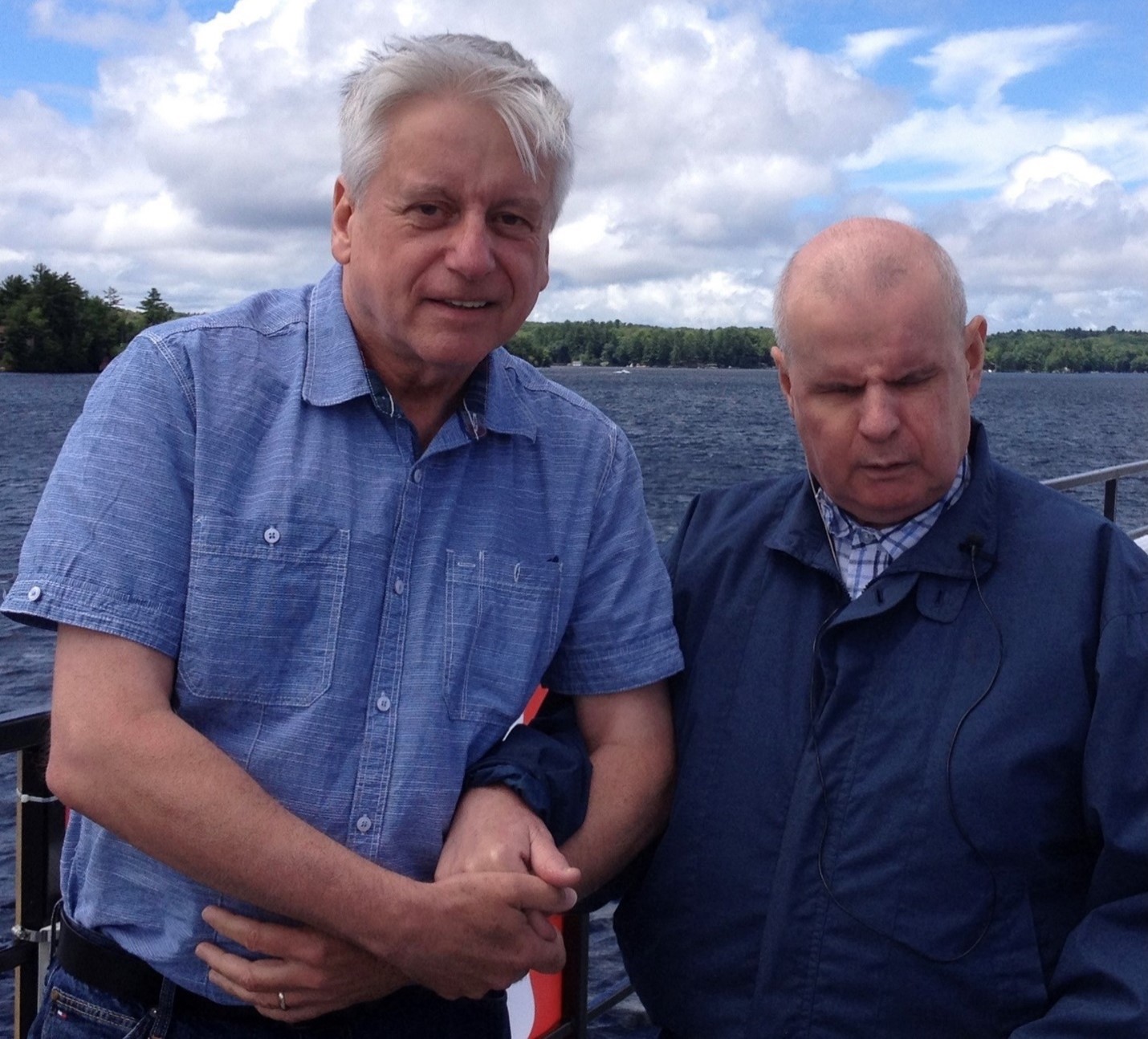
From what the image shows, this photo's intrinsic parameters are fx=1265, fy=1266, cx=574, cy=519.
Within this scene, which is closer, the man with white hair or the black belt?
the man with white hair

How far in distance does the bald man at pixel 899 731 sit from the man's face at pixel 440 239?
550 millimetres

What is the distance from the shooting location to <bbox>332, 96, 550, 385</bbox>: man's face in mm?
2004

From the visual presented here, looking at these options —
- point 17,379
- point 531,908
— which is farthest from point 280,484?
point 17,379

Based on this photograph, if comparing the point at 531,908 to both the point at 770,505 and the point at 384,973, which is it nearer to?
the point at 384,973

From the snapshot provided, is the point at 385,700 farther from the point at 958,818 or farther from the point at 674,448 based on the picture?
the point at 674,448

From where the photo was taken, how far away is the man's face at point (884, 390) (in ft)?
7.25

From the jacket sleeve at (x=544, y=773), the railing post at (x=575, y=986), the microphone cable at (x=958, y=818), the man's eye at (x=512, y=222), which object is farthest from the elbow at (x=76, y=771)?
the railing post at (x=575, y=986)

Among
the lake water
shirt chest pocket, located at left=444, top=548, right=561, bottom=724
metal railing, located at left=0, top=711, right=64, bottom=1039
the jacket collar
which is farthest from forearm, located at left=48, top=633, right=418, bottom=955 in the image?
the lake water

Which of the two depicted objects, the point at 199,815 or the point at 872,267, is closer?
the point at 199,815

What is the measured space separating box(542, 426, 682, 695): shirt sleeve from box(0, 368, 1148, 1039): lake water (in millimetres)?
3258

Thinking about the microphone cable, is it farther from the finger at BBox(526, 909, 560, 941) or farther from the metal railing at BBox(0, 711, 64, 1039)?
the metal railing at BBox(0, 711, 64, 1039)

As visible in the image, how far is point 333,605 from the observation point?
1991 mm

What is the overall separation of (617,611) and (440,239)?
73 cm

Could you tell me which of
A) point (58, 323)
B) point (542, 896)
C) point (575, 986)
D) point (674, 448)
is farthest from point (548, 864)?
point (58, 323)
